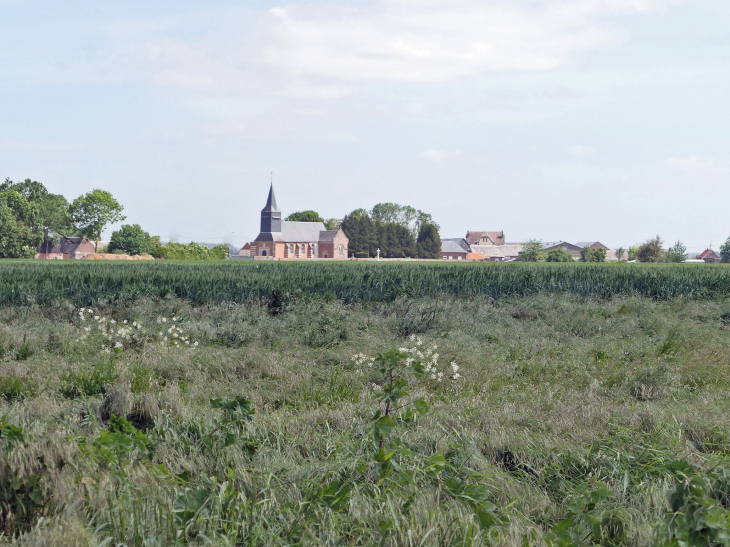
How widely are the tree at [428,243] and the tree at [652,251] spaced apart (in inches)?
1466

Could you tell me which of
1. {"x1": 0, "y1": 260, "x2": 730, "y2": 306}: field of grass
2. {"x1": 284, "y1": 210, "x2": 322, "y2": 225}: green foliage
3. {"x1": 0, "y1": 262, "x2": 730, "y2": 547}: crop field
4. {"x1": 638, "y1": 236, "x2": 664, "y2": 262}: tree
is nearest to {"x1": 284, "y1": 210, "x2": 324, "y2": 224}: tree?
{"x1": 284, "y1": 210, "x2": 322, "y2": 225}: green foliage

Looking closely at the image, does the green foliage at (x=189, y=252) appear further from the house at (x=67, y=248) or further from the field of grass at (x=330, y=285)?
Result: the field of grass at (x=330, y=285)

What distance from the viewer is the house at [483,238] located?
153625 millimetres

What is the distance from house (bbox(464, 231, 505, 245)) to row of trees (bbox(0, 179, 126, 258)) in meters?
101

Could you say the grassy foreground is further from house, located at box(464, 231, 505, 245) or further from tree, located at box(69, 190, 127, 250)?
house, located at box(464, 231, 505, 245)

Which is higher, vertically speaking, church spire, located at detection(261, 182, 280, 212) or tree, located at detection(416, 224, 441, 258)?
church spire, located at detection(261, 182, 280, 212)

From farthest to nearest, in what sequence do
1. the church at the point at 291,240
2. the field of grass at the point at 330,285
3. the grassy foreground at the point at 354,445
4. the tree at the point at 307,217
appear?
the tree at the point at 307,217, the church at the point at 291,240, the field of grass at the point at 330,285, the grassy foreground at the point at 354,445

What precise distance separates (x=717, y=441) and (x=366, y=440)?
2855mm

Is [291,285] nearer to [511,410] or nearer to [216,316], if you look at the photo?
[216,316]

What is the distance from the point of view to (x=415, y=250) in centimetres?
10056

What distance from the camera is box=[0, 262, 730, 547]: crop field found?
2.57m

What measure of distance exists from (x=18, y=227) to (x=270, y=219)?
45551mm

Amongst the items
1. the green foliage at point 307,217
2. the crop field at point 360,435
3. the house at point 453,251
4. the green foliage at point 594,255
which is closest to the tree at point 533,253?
the green foliage at point 594,255

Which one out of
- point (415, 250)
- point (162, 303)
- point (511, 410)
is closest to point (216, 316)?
point (162, 303)
